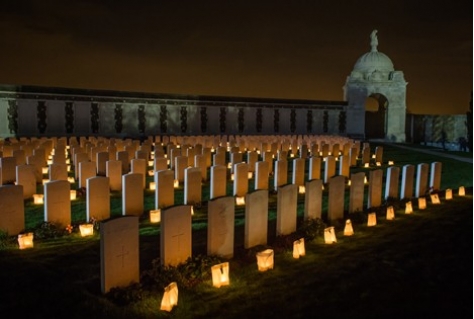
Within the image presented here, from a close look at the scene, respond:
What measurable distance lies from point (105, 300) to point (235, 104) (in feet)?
94.0

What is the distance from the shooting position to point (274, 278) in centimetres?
575

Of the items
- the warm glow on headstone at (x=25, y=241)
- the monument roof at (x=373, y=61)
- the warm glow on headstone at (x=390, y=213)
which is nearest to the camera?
the warm glow on headstone at (x=25, y=241)

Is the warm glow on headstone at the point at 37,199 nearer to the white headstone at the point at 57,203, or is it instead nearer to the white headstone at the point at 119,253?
the white headstone at the point at 57,203

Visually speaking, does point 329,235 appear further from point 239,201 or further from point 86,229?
point 86,229

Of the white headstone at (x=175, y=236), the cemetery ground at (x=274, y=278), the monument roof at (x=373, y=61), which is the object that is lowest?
the cemetery ground at (x=274, y=278)

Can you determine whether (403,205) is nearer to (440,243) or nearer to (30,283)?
(440,243)

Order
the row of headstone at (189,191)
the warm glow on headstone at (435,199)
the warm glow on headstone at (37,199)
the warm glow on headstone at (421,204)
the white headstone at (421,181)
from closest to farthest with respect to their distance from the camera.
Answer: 1. the row of headstone at (189,191)
2. the warm glow on headstone at (37,199)
3. the warm glow on headstone at (421,204)
4. the warm glow on headstone at (435,199)
5. the white headstone at (421,181)

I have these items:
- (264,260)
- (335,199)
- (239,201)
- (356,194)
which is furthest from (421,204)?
(264,260)

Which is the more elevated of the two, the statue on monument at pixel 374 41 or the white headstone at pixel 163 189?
the statue on monument at pixel 374 41

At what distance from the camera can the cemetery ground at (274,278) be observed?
4789 millimetres

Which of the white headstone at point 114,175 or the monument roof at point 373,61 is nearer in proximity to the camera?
the white headstone at point 114,175

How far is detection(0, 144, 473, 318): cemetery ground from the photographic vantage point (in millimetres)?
4789

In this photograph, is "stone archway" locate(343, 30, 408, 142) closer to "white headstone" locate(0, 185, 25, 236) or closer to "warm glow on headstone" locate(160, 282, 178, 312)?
"white headstone" locate(0, 185, 25, 236)

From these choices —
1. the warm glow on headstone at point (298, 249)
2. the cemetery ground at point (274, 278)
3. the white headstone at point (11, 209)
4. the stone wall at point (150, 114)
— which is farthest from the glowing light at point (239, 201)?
the stone wall at point (150, 114)
